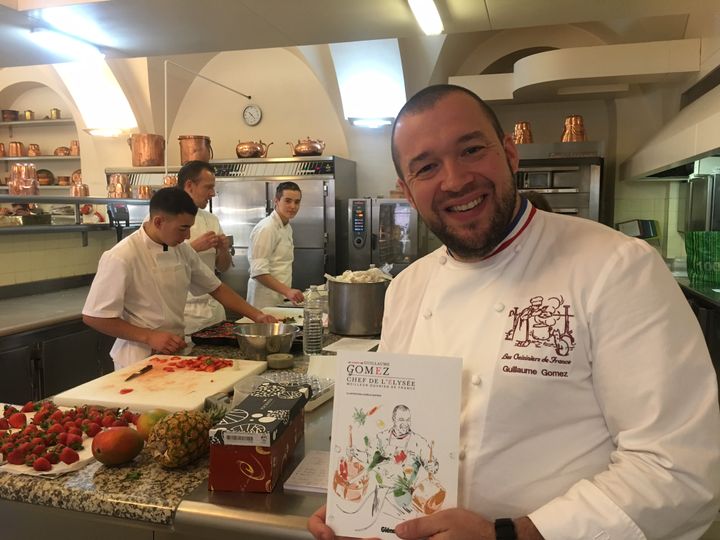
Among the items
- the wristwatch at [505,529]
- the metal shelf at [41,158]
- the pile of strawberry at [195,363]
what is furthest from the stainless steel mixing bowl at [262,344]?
the metal shelf at [41,158]

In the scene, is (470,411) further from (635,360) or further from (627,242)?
(627,242)

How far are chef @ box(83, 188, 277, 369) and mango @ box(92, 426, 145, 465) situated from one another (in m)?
1.08

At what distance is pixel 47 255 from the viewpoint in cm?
487

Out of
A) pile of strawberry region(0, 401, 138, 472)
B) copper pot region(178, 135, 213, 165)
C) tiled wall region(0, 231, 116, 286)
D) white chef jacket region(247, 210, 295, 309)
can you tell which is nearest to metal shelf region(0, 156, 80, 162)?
copper pot region(178, 135, 213, 165)

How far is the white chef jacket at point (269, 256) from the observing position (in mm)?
4668

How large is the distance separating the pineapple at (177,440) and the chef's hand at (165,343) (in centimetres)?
107

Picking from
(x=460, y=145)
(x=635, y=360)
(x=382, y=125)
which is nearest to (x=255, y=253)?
(x=382, y=125)

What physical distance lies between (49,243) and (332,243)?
282cm

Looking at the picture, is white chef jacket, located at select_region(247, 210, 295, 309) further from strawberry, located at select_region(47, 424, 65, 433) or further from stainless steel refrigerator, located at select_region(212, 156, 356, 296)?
strawberry, located at select_region(47, 424, 65, 433)

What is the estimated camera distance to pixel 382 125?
6.83 m

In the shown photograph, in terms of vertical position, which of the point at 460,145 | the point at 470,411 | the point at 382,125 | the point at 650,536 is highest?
the point at 382,125

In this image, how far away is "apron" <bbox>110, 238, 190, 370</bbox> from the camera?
2.71 m

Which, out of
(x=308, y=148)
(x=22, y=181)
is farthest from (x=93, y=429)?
(x=308, y=148)

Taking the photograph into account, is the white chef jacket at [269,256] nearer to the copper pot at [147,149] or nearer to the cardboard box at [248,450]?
the copper pot at [147,149]
